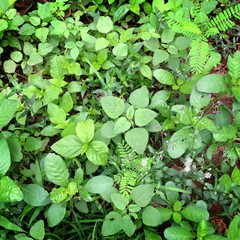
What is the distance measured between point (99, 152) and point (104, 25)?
121 cm

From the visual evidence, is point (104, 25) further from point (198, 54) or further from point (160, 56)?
point (198, 54)

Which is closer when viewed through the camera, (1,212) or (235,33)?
(1,212)

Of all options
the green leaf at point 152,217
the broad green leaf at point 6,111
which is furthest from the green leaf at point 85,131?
the green leaf at point 152,217

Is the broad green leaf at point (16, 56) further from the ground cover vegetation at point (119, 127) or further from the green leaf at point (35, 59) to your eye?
the green leaf at point (35, 59)

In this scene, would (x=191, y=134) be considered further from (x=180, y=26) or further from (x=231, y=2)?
(x=231, y=2)

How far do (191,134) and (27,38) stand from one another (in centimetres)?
186

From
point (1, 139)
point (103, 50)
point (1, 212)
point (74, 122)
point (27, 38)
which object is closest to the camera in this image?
point (1, 139)

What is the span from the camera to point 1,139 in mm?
1776

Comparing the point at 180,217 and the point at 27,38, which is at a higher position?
the point at 27,38

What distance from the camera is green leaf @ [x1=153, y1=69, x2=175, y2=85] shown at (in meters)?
2.17

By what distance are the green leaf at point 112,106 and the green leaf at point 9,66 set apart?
109cm

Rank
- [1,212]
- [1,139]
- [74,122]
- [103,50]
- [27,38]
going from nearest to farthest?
[1,139]
[1,212]
[74,122]
[103,50]
[27,38]

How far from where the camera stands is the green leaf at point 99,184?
1813 mm

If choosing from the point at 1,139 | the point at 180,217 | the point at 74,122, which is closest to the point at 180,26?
the point at 74,122
